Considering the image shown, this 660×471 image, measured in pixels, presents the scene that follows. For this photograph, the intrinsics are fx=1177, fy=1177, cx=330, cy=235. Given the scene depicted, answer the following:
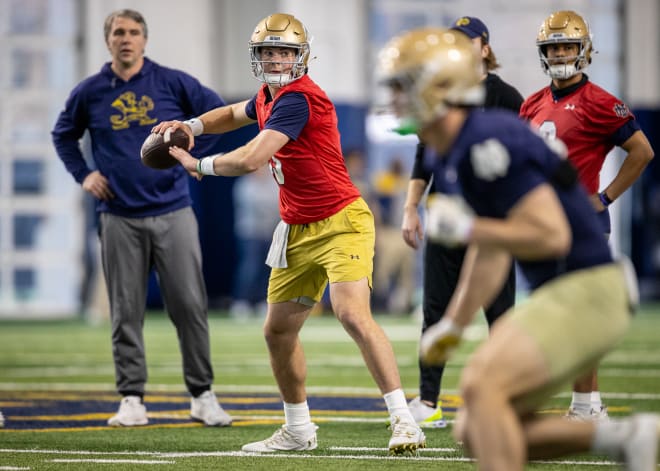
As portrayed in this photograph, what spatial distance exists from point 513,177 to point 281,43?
2.10 metres

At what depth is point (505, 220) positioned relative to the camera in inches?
122

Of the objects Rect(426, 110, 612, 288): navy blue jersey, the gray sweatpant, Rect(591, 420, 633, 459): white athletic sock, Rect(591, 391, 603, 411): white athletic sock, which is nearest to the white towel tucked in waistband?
the gray sweatpant

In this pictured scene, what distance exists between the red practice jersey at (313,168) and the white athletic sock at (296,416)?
781mm

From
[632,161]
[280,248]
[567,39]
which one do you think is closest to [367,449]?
[280,248]

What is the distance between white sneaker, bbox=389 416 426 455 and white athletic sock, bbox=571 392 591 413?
→ 1019mm

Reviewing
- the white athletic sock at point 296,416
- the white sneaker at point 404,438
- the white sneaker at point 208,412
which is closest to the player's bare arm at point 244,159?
the white athletic sock at point 296,416

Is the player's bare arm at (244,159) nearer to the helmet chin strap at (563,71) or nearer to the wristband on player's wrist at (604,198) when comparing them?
the helmet chin strap at (563,71)

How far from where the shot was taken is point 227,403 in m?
6.73

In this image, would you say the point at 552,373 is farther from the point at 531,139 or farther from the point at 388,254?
the point at 388,254

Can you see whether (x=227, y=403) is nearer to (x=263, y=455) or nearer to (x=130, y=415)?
(x=130, y=415)

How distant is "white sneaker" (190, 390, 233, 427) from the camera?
5793 millimetres

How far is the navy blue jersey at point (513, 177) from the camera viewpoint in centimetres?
306

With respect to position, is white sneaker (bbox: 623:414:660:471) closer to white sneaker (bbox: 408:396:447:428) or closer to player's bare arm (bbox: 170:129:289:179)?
player's bare arm (bbox: 170:129:289:179)

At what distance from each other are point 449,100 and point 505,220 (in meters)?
0.36
